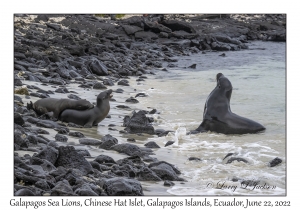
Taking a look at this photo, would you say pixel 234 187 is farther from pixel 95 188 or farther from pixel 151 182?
pixel 95 188

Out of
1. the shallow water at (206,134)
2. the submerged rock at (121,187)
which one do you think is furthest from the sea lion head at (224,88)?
the submerged rock at (121,187)

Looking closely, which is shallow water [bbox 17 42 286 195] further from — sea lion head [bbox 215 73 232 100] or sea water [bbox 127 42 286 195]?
sea lion head [bbox 215 73 232 100]

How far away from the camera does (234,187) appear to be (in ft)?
21.7

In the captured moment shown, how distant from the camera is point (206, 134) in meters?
9.69

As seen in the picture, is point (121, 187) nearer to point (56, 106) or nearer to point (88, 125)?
point (88, 125)

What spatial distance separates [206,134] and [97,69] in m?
7.29

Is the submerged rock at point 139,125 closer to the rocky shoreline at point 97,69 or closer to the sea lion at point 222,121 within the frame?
the rocky shoreline at point 97,69

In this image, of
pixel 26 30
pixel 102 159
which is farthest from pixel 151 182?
pixel 26 30

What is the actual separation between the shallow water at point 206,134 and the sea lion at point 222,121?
20 centimetres

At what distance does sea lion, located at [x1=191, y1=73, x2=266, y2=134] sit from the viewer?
9.83 metres

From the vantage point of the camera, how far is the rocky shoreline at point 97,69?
6219 mm

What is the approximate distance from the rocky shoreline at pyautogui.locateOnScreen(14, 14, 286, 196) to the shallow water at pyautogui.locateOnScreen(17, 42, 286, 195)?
28 centimetres

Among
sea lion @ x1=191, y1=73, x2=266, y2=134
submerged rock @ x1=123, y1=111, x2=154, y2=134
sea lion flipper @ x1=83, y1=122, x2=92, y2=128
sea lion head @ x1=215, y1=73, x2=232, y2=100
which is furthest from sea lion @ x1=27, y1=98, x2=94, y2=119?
sea lion head @ x1=215, y1=73, x2=232, y2=100
